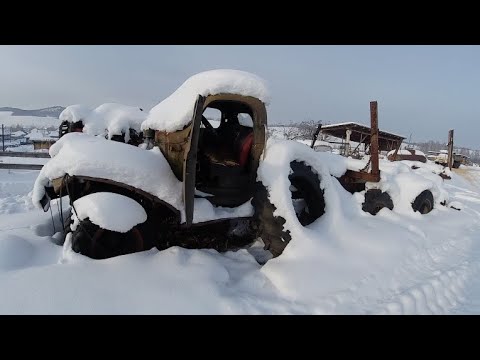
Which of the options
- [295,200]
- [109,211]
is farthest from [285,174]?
[109,211]

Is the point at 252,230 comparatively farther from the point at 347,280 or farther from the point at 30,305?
the point at 30,305

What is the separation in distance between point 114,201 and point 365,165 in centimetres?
431

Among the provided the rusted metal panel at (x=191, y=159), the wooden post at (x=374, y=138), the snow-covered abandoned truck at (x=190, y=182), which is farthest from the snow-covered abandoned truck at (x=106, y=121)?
the wooden post at (x=374, y=138)

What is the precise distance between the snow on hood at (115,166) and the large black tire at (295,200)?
1.02m

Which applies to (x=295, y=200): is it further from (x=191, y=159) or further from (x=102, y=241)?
(x=102, y=241)

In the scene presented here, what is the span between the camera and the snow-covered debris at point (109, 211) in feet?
10.0

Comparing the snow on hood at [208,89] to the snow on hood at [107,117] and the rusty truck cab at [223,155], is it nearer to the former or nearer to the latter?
the rusty truck cab at [223,155]

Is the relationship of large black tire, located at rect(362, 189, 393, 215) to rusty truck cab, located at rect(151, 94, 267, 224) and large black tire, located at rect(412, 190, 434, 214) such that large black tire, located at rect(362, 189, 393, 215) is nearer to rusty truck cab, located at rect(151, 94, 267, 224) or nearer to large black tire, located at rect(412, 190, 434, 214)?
large black tire, located at rect(412, 190, 434, 214)

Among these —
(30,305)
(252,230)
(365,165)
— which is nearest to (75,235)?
(30,305)

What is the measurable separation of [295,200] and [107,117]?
24.7ft

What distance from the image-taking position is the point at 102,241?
3.24 metres

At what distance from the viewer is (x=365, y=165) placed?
552 centimetres

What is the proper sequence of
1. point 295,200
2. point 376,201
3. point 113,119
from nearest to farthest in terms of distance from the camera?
point 295,200 < point 376,201 < point 113,119

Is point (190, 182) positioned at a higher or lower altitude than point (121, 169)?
lower
